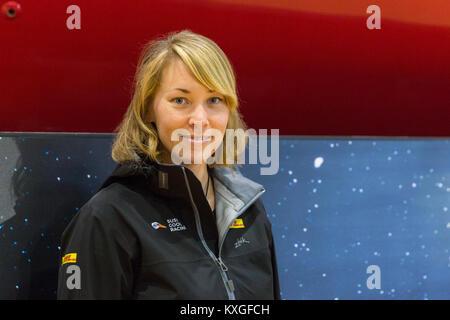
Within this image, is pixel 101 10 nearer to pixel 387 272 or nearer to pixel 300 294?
pixel 300 294

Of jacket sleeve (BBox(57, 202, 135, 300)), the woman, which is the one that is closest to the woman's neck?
the woman

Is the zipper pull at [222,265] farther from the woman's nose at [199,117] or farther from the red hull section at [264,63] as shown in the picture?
the red hull section at [264,63]

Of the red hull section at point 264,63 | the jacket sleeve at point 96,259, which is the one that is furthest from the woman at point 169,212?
the red hull section at point 264,63

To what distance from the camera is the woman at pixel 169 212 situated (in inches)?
35.7

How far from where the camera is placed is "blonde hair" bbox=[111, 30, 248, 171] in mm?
995

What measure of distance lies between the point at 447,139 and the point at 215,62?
0.87 meters

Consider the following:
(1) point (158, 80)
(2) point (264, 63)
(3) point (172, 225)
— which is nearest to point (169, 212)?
(3) point (172, 225)

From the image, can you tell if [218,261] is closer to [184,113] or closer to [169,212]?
[169,212]

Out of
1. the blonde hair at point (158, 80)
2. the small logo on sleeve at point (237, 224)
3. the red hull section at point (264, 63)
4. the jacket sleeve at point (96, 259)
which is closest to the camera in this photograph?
the jacket sleeve at point (96, 259)

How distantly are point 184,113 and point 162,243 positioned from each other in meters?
0.27

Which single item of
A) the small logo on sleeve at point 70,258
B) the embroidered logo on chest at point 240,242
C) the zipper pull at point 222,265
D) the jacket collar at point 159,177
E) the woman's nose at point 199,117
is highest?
the woman's nose at point 199,117

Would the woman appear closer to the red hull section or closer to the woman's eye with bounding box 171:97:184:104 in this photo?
the woman's eye with bounding box 171:97:184:104

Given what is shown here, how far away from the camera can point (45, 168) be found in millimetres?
1150

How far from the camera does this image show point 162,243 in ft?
3.16
